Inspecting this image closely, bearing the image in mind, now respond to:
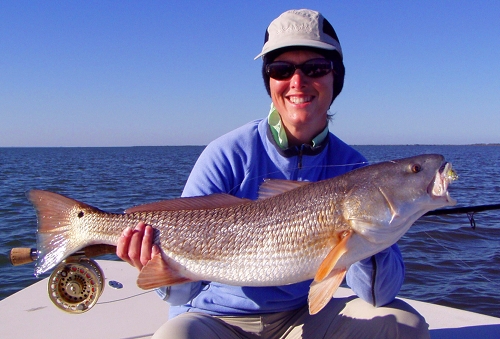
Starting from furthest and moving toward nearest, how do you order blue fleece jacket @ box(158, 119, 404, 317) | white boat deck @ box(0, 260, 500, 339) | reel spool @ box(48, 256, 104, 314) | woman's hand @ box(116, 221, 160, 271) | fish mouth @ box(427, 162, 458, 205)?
1. white boat deck @ box(0, 260, 500, 339)
2. reel spool @ box(48, 256, 104, 314)
3. blue fleece jacket @ box(158, 119, 404, 317)
4. woman's hand @ box(116, 221, 160, 271)
5. fish mouth @ box(427, 162, 458, 205)

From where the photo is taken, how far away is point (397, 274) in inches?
130

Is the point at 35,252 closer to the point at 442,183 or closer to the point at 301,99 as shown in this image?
the point at 301,99

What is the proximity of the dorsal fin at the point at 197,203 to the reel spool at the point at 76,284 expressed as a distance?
0.63 metres

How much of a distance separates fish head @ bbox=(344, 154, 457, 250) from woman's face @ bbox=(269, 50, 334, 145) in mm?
894

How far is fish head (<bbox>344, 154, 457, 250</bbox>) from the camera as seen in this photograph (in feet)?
9.09

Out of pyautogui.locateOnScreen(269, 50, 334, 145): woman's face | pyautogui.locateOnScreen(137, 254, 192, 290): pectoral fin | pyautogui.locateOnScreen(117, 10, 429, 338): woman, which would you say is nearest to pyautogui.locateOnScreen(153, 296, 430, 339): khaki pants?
pyautogui.locateOnScreen(117, 10, 429, 338): woman

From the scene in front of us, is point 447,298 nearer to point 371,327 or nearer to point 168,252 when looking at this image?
point 371,327

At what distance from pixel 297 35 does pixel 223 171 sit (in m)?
1.18

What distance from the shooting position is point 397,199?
282 cm

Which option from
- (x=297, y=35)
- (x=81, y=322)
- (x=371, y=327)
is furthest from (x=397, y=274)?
(x=81, y=322)

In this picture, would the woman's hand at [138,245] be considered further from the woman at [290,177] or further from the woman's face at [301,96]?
the woman's face at [301,96]

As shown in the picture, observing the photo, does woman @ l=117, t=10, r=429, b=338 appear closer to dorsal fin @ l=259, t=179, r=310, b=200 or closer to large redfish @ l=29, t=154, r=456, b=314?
large redfish @ l=29, t=154, r=456, b=314

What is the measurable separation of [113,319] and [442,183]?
3.40 metres

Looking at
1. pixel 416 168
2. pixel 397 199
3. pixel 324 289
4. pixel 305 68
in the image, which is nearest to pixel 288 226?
pixel 324 289
